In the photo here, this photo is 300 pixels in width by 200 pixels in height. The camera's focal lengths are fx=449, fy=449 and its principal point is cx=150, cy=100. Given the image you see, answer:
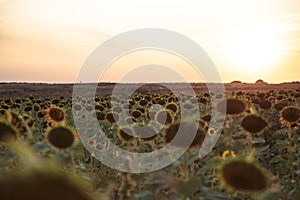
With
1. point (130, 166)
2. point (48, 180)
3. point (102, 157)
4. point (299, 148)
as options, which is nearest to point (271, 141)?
point (299, 148)

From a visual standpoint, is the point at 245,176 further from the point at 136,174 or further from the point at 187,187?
the point at 136,174

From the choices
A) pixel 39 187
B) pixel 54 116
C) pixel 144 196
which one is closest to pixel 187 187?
pixel 144 196

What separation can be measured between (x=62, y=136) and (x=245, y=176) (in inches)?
64.0

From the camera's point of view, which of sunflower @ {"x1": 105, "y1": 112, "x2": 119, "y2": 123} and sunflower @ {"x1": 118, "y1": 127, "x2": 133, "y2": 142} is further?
sunflower @ {"x1": 105, "y1": 112, "x2": 119, "y2": 123}

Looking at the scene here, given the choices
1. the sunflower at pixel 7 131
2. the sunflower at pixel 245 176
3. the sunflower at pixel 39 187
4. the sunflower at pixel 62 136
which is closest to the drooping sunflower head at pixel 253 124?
the sunflower at pixel 62 136

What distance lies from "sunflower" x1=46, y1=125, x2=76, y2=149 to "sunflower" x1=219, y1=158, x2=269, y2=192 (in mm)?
1480

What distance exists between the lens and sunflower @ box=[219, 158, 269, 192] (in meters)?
2.37

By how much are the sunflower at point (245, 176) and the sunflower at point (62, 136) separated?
4.86ft

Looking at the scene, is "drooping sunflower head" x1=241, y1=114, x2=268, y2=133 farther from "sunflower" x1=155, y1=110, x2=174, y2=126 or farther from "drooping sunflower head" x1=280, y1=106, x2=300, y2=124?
"drooping sunflower head" x1=280, y1=106, x2=300, y2=124

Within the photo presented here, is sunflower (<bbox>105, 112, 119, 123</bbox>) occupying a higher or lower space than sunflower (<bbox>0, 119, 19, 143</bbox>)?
lower

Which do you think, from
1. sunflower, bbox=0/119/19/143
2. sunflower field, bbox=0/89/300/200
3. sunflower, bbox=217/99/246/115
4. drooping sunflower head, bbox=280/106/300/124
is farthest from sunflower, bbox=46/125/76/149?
drooping sunflower head, bbox=280/106/300/124

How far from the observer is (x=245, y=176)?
7.79 ft

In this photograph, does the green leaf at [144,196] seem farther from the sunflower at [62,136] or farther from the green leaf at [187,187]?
the sunflower at [62,136]

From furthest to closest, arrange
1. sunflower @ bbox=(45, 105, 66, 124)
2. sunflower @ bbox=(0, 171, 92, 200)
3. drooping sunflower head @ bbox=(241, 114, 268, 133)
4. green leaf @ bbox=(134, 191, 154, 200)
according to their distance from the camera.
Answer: sunflower @ bbox=(45, 105, 66, 124), drooping sunflower head @ bbox=(241, 114, 268, 133), green leaf @ bbox=(134, 191, 154, 200), sunflower @ bbox=(0, 171, 92, 200)
